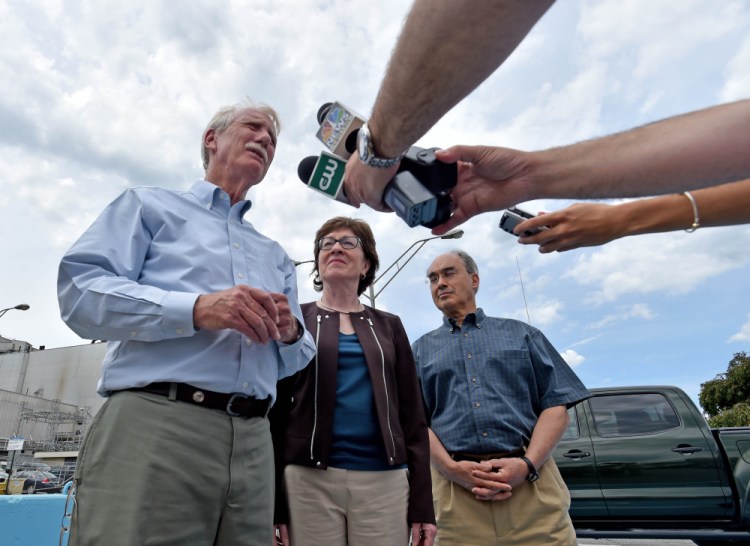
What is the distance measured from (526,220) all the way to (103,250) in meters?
1.43

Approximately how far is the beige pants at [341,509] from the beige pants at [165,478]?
0.33 metres

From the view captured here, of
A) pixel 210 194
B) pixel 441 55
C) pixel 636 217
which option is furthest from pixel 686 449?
pixel 441 55

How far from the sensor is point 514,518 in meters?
2.41

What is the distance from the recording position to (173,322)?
5.44 ft

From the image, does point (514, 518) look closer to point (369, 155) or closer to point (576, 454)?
point (369, 155)

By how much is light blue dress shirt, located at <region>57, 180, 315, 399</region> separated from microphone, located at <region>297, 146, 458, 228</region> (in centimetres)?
72

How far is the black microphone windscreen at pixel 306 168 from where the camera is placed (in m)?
1.33

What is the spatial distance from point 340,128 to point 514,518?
6.74 ft

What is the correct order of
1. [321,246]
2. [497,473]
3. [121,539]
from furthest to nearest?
1. [321,246]
2. [497,473]
3. [121,539]

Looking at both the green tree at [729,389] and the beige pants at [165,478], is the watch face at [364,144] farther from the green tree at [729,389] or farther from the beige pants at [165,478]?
the green tree at [729,389]

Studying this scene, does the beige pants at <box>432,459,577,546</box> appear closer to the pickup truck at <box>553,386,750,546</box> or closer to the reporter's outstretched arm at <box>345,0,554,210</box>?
the reporter's outstretched arm at <box>345,0,554,210</box>

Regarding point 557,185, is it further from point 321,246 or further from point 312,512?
point 321,246

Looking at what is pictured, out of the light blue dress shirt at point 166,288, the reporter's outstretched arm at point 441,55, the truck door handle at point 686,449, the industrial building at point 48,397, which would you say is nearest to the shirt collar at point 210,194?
the light blue dress shirt at point 166,288

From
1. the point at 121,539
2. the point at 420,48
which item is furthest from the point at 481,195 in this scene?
the point at 121,539
